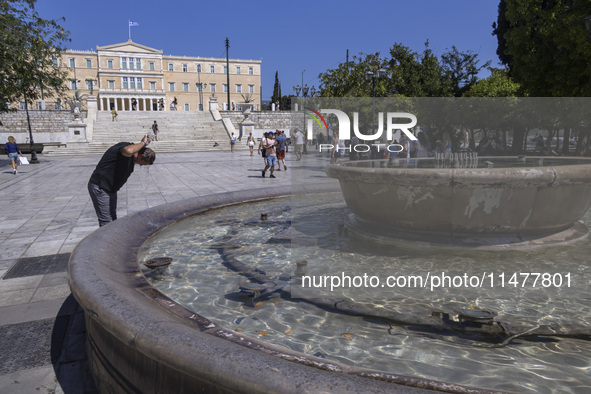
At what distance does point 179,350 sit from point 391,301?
197 cm

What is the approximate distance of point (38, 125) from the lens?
135 ft

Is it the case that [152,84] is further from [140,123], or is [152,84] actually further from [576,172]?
[576,172]

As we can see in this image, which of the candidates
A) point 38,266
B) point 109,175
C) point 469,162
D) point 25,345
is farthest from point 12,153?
point 469,162

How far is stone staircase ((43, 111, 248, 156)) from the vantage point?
29422mm

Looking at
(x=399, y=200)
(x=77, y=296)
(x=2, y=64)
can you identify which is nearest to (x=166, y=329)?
(x=77, y=296)

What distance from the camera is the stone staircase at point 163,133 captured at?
2942cm

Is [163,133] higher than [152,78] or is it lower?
lower

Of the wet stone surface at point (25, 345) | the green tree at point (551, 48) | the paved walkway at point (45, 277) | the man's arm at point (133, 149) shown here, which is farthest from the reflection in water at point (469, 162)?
the green tree at point (551, 48)

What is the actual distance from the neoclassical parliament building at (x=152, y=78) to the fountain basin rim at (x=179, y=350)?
2863 inches

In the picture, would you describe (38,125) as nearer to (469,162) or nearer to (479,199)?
(469,162)

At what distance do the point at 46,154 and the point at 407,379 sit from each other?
30.2 metres

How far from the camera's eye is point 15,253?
5.29 metres

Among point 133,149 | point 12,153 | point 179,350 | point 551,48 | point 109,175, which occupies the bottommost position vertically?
point 179,350

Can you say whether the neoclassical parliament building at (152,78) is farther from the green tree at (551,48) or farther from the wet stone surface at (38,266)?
the wet stone surface at (38,266)
